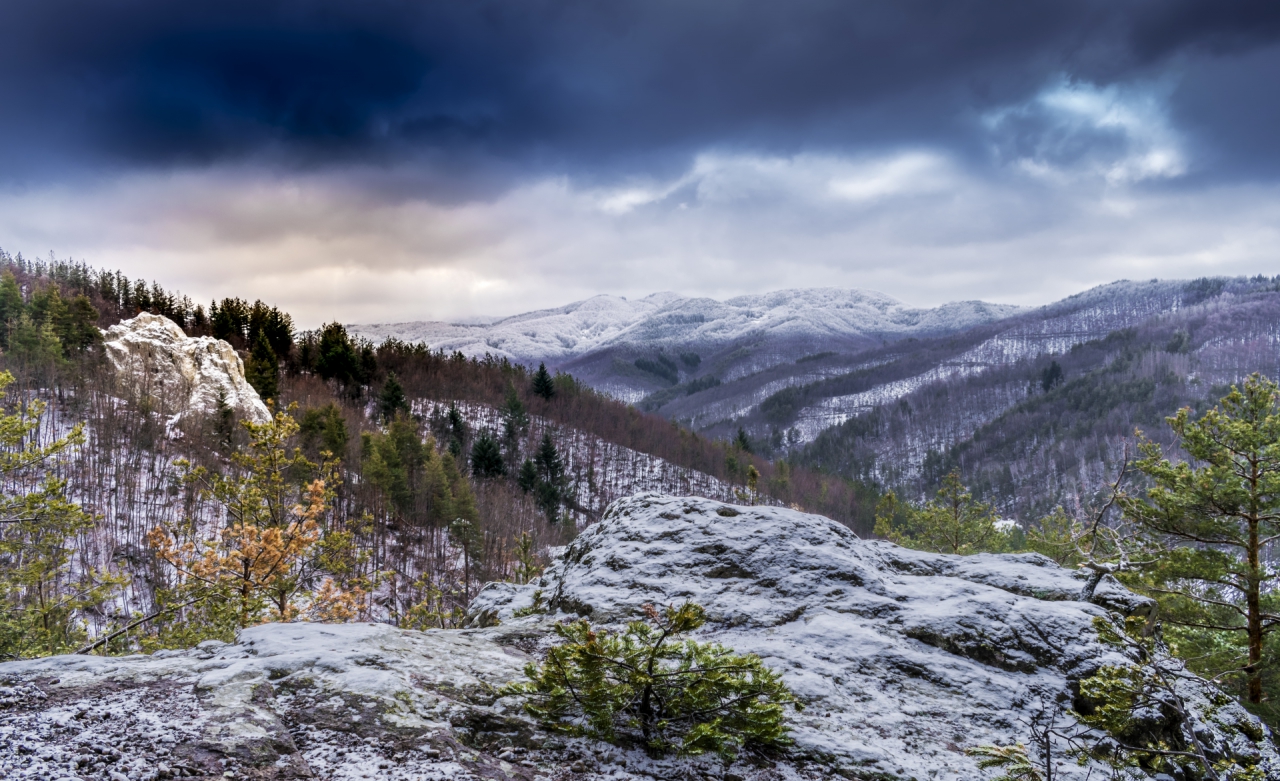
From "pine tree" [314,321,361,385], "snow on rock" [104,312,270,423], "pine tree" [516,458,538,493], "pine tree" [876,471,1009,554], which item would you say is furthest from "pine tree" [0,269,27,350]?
"pine tree" [876,471,1009,554]

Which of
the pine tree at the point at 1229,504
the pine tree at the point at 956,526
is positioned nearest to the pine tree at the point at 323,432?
the pine tree at the point at 956,526

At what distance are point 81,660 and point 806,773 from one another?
4.87 metres

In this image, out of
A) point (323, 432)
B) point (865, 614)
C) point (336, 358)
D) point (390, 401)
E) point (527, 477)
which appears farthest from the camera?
point (336, 358)

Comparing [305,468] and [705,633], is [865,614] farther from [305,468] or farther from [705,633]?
[305,468]

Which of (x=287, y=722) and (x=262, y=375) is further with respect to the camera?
(x=262, y=375)

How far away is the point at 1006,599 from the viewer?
19.5ft

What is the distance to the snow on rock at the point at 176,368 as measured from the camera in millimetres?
49375

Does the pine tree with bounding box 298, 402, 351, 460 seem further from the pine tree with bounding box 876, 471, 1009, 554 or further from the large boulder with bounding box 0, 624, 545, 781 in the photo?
the large boulder with bounding box 0, 624, 545, 781

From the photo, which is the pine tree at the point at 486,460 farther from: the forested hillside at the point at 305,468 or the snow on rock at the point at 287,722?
the snow on rock at the point at 287,722

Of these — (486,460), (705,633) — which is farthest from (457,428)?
(705,633)

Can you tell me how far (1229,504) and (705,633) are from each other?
12944 mm

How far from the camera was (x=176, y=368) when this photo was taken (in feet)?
168

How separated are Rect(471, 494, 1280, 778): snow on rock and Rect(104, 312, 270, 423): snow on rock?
50.9m

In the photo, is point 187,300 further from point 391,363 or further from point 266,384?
point 266,384
